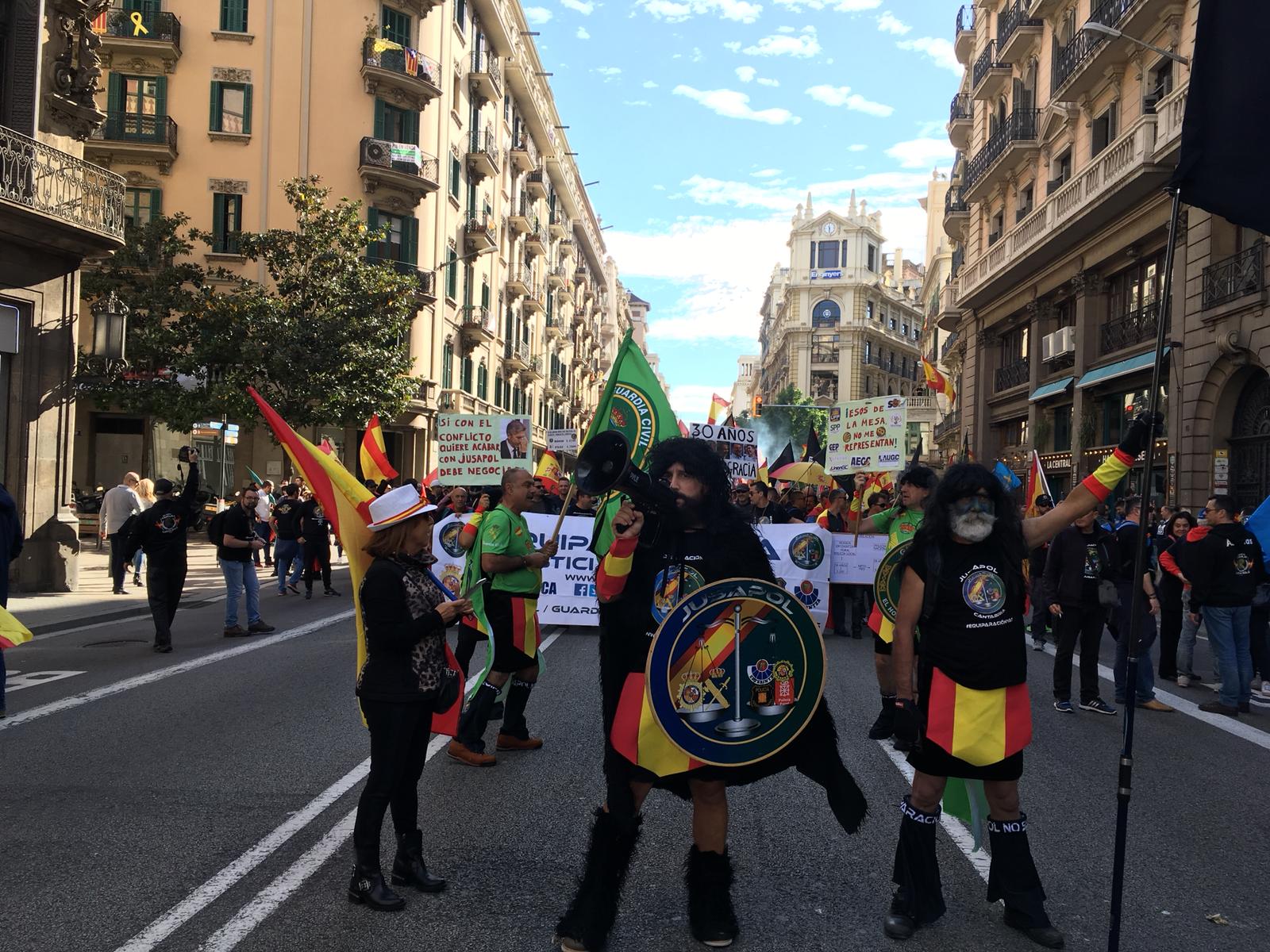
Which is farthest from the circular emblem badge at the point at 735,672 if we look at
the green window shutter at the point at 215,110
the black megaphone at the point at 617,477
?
the green window shutter at the point at 215,110

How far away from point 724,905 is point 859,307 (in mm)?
95414

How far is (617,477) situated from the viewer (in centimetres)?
359

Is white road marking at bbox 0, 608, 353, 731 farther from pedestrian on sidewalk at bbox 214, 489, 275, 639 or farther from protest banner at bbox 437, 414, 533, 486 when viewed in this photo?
protest banner at bbox 437, 414, 533, 486

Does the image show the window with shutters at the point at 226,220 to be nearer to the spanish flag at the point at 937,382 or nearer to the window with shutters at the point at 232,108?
the window with shutters at the point at 232,108

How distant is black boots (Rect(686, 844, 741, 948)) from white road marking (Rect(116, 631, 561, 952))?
63.6 inches

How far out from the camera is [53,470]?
16.3 meters

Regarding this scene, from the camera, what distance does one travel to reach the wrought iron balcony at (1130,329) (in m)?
22.2

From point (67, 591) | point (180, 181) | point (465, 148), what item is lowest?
point (67, 591)

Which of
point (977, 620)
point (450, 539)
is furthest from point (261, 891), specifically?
point (450, 539)

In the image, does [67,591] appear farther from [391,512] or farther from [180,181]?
[180,181]

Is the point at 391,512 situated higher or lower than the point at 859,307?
lower

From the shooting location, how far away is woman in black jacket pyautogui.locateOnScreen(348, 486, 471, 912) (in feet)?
13.5

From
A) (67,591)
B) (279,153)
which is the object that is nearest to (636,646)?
(67,591)

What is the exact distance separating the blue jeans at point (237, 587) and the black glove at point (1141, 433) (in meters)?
10.1
